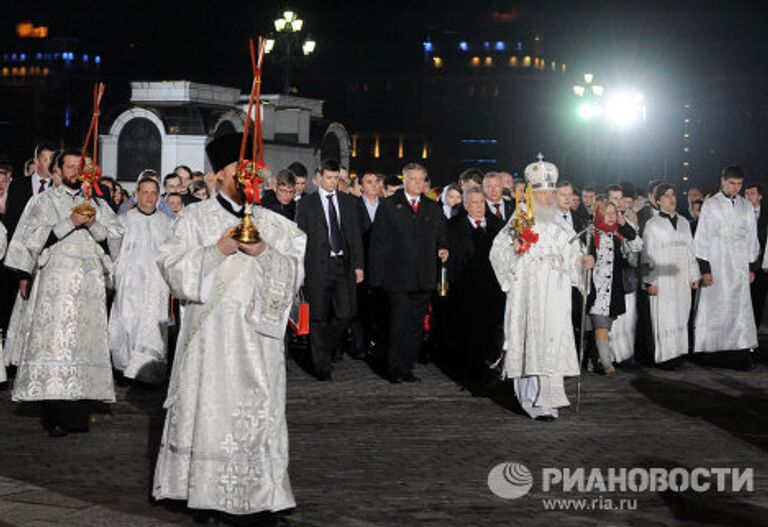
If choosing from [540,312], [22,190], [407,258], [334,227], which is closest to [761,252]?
[407,258]

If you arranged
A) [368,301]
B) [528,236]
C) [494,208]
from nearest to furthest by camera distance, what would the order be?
[528,236] → [494,208] → [368,301]

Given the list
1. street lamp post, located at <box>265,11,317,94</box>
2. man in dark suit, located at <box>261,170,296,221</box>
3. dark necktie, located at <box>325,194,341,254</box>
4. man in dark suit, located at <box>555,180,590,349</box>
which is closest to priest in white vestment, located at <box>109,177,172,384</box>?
dark necktie, located at <box>325,194,341,254</box>

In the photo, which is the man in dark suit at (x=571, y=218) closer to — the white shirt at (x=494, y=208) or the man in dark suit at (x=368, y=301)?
the white shirt at (x=494, y=208)

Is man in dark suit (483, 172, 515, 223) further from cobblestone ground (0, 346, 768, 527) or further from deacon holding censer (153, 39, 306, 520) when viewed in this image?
deacon holding censer (153, 39, 306, 520)

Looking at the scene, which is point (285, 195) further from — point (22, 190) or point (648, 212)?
point (648, 212)

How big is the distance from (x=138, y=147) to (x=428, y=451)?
1850 centimetres

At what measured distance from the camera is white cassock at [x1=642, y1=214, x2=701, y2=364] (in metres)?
17.5

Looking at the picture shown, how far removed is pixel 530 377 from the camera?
1330 centimetres

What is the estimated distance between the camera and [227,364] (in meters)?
8.38

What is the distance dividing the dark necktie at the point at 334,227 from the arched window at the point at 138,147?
41.9ft

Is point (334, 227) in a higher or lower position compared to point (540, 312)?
higher

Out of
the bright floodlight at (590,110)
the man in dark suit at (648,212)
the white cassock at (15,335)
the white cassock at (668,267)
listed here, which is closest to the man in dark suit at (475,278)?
the white cassock at (668,267)

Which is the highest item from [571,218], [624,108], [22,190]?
[624,108]

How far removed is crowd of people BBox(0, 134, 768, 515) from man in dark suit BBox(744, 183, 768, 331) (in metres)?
0.04
